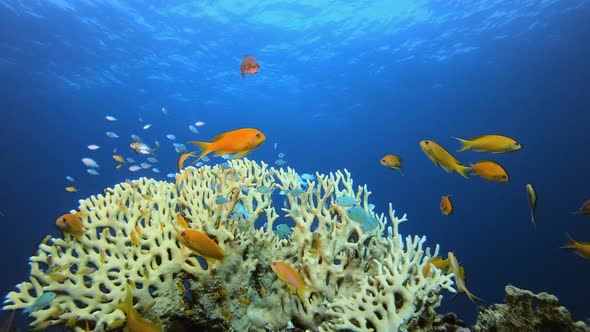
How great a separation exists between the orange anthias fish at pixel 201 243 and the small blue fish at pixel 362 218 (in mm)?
1512

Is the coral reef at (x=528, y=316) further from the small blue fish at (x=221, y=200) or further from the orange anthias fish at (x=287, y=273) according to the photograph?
the small blue fish at (x=221, y=200)

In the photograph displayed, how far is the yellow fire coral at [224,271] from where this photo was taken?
2820 mm

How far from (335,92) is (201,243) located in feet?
134

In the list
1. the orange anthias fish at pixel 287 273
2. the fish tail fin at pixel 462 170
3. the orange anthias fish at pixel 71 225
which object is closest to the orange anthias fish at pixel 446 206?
the fish tail fin at pixel 462 170

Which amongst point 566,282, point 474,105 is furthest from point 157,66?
point 566,282

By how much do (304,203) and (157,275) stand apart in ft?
6.12

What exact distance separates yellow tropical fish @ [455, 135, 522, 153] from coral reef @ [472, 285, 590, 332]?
173 cm

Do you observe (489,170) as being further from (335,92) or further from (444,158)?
(335,92)

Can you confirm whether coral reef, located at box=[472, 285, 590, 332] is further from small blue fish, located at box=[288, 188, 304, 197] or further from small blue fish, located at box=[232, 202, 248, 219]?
small blue fish, located at box=[232, 202, 248, 219]

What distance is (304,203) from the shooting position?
386cm

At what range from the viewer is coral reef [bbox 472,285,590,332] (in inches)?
114

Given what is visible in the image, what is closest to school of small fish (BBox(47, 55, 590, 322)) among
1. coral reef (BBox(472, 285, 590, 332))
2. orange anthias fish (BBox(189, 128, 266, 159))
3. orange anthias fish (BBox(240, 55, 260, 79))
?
orange anthias fish (BBox(189, 128, 266, 159))

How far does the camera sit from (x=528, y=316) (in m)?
3.01

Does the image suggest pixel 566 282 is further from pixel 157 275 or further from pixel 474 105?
pixel 157 275
